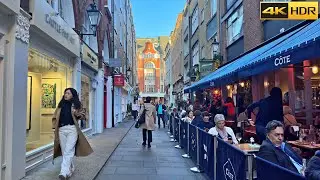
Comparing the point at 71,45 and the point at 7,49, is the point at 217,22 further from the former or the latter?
the point at 7,49

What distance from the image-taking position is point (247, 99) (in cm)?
1650

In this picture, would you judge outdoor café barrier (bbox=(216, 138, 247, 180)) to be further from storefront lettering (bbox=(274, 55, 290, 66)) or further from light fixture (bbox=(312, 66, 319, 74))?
light fixture (bbox=(312, 66, 319, 74))

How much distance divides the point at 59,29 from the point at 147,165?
4.16m

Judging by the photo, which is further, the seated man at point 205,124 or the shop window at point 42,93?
the seated man at point 205,124

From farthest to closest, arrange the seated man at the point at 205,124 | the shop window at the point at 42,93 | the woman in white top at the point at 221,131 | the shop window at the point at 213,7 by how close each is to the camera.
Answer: the shop window at the point at 213,7
the seated man at the point at 205,124
the shop window at the point at 42,93
the woman in white top at the point at 221,131

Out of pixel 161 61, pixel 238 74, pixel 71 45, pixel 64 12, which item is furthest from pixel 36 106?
pixel 161 61

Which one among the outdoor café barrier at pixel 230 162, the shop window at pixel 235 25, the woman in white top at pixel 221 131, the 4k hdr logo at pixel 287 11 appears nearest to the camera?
the outdoor café barrier at pixel 230 162

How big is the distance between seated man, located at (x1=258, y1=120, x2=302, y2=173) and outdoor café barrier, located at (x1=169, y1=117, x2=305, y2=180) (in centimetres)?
22

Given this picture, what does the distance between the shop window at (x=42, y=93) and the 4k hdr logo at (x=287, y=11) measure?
5443 millimetres

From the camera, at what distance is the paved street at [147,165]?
7836mm

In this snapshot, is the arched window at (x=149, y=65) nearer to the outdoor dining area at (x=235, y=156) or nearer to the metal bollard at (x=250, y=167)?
the outdoor dining area at (x=235, y=156)

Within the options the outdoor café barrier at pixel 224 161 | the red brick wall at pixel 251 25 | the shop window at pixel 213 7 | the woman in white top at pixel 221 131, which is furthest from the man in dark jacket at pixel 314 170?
the shop window at pixel 213 7

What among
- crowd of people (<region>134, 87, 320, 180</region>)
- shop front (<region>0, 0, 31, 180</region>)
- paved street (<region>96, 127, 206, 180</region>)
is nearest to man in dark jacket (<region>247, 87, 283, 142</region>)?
crowd of people (<region>134, 87, 320, 180</region>)

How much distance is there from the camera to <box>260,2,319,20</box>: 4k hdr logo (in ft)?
28.0
